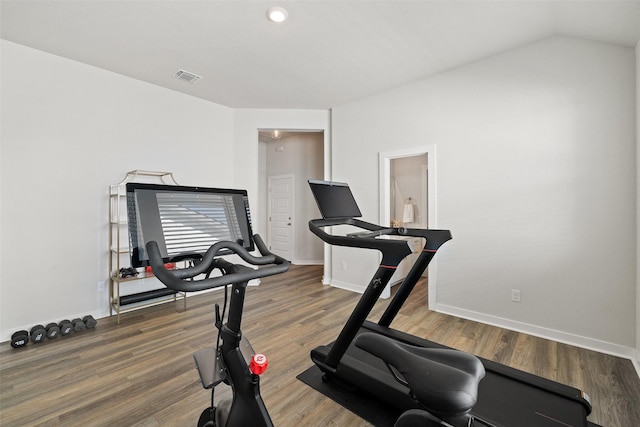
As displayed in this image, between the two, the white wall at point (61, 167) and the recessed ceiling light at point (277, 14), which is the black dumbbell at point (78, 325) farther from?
the recessed ceiling light at point (277, 14)

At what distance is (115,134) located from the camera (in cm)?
334

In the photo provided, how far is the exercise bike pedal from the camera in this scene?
1116mm

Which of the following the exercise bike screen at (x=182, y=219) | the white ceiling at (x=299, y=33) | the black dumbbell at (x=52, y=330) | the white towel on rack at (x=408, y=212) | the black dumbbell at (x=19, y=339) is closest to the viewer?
the exercise bike screen at (x=182, y=219)

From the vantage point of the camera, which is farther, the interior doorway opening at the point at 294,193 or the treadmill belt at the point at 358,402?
the interior doorway opening at the point at 294,193

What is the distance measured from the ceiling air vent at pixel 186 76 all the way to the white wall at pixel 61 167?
1.57 ft

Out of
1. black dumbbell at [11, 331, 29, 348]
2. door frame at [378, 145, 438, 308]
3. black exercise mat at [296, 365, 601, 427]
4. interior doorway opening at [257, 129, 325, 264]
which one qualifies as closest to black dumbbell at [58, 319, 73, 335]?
black dumbbell at [11, 331, 29, 348]

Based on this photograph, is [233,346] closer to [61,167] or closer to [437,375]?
[437,375]

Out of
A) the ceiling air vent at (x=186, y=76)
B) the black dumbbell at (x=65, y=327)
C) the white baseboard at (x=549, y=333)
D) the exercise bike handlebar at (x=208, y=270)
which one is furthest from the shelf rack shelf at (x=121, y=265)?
the white baseboard at (x=549, y=333)

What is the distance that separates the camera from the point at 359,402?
179cm

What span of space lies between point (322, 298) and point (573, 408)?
265cm

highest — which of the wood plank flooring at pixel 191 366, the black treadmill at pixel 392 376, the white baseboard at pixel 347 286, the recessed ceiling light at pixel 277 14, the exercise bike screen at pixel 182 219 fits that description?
the recessed ceiling light at pixel 277 14

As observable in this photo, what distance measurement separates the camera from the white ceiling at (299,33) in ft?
7.32

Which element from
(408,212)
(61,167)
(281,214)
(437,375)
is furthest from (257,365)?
(281,214)

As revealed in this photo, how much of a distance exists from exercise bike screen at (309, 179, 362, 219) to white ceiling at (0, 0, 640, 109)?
1.47 meters
